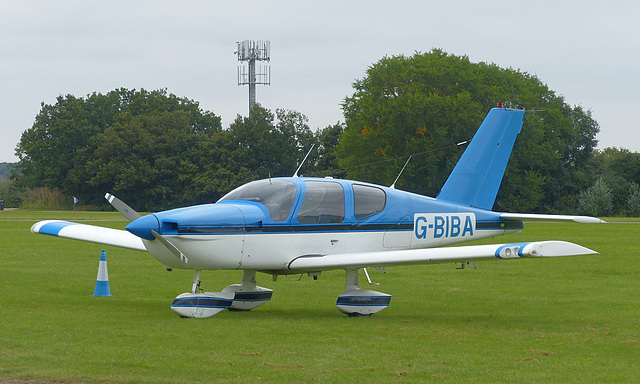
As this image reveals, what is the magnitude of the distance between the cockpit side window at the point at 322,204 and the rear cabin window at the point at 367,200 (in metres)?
0.27

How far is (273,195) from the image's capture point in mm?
11664

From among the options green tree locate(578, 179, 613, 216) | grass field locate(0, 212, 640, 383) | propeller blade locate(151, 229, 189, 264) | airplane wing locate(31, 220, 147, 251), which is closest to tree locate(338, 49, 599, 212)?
green tree locate(578, 179, 613, 216)

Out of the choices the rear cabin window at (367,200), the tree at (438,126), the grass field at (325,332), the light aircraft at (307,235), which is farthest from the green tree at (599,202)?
the rear cabin window at (367,200)

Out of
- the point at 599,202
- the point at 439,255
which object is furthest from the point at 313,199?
the point at 599,202

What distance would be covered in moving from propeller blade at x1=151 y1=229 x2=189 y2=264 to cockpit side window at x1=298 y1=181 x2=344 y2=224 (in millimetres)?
1765

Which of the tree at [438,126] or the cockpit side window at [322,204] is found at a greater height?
the tree at [438,126]

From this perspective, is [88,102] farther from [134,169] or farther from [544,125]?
[544,125]

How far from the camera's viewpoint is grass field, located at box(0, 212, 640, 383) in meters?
7.75

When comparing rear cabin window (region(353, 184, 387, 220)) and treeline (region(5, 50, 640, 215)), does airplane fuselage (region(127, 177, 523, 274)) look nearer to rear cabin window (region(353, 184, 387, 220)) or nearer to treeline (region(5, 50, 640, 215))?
rear cabin window (region(353, 184, 387, 220))

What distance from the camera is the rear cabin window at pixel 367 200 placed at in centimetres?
1228

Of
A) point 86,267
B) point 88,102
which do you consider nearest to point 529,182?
point 88,102

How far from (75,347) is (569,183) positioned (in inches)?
2695

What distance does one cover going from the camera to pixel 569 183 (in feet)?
238

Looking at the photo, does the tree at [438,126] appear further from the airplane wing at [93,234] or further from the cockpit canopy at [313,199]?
the cockpit canopy at [313,199]
